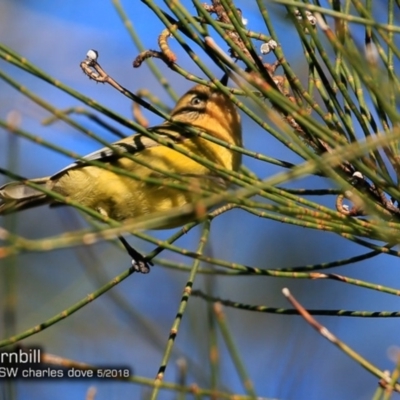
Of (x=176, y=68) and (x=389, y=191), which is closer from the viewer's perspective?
(x=389, y=191)

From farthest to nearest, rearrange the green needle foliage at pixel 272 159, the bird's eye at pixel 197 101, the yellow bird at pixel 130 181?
the bird's eye at pixel 197 101
the yellow bird at pixel 130 181
the green needle foliage at pixel 272 159

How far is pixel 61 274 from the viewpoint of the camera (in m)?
4.30

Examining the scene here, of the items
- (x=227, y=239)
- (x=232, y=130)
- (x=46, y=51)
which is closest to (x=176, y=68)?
(x=227, y=239)

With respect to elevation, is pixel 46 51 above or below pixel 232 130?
above

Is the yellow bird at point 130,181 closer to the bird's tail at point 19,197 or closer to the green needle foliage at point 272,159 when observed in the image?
the bird's tail at point 19,197

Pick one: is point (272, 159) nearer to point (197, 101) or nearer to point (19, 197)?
point (19, 197)

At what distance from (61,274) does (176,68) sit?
10.1ft

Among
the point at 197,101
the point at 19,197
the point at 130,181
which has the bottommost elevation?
the point at 19,197

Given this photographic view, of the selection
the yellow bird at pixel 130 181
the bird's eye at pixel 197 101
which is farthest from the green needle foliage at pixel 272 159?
the bird's eye at pixel 197 101

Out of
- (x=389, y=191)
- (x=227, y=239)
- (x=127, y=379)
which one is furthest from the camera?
(x=227, y=239)

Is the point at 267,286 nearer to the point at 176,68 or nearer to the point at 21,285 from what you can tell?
the point at 21,285

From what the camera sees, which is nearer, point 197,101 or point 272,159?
point 272,159

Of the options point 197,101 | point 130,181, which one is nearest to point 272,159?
point 130,181

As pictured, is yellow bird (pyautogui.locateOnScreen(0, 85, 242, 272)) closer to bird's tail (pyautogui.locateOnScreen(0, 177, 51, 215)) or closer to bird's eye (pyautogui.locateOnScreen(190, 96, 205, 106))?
bird's tail (pyautogui.locateOnScreen(0, 177, 51, 215))
